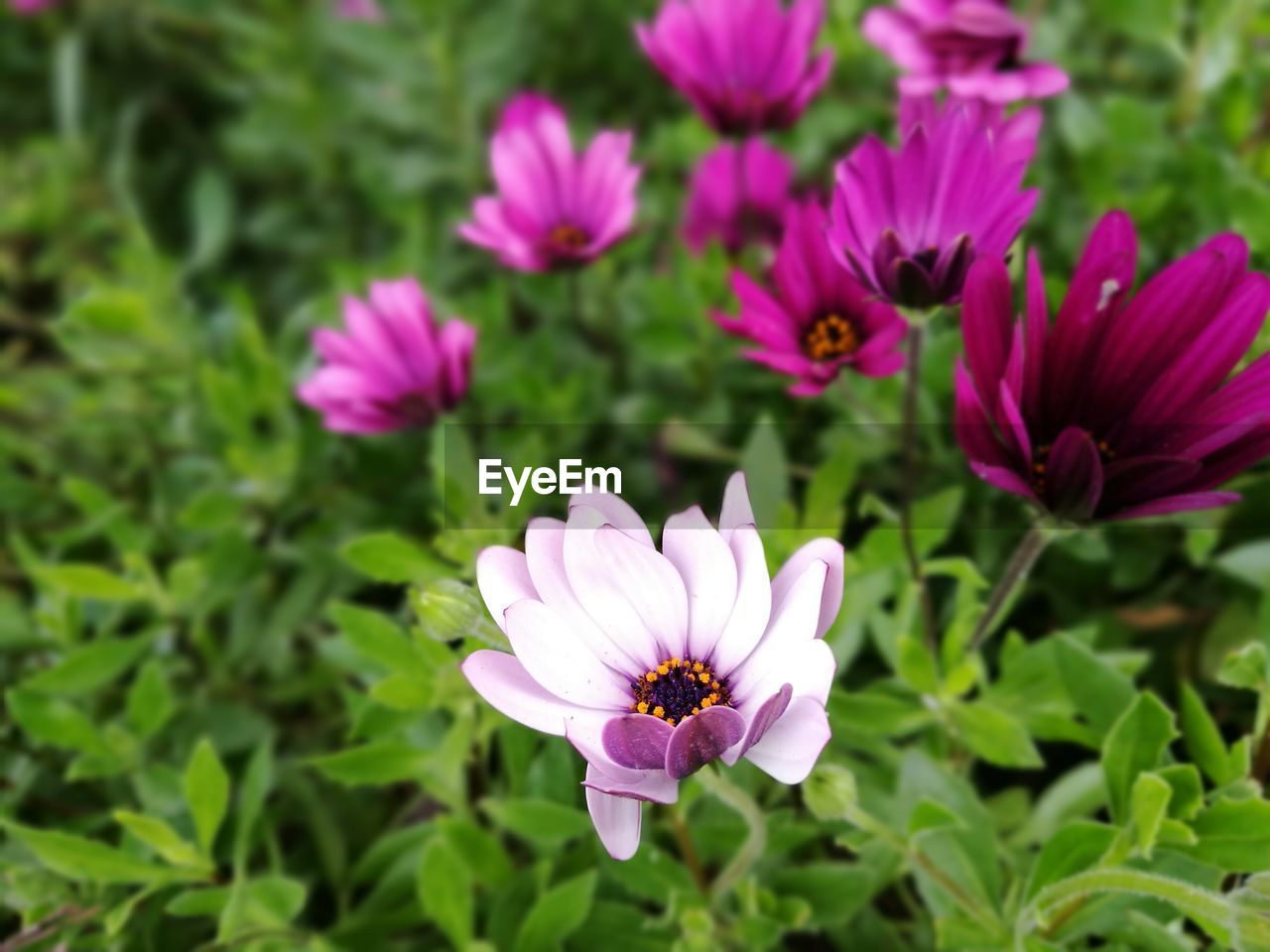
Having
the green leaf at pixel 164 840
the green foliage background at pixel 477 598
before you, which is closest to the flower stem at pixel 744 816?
the green foliage background at pixel 477 598

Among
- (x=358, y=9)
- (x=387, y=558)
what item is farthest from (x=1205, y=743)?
(x=358, y=9)

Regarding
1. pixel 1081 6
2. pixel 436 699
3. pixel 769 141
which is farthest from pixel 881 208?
pixel 1081 6

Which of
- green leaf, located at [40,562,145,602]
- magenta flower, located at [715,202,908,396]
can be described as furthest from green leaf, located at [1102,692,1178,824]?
green leaf, located at [40,562,145,602]

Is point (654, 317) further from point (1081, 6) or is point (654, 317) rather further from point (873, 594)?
point (1081, 6)

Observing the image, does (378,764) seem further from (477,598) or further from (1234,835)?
(1234,835)

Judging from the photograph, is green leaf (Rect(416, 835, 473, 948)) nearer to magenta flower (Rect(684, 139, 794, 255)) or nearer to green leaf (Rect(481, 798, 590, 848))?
green leaf (Rect(481, 798, 590, 848))
